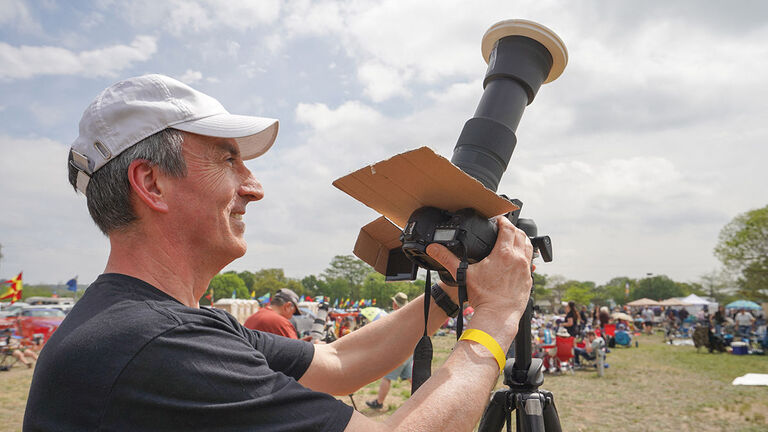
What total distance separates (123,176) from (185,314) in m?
0.49

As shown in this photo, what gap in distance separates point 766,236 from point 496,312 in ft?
164

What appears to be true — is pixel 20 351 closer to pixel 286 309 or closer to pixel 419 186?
pixel 286 309

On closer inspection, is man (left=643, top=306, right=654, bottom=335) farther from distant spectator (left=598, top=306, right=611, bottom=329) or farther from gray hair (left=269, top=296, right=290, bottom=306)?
gray hair (left=269, top=296, right=290, bottom=306)

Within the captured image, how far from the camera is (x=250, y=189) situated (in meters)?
1.57

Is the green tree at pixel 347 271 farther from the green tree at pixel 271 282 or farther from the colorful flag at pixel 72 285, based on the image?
the colorful flag at pixel 72 285

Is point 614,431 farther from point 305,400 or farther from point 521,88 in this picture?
point 305,400

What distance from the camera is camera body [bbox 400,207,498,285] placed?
1444mm

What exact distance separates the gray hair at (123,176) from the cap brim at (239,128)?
63mm

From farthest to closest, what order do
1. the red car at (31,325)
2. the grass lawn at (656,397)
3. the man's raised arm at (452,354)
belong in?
the red car at (31,325) → the grass lawn at (656,397) → the man's raised arm at (452,354)

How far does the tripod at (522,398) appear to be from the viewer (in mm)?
1892

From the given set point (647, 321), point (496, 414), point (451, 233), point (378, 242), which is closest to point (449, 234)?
point (451, 233)

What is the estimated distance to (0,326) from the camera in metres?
14.9

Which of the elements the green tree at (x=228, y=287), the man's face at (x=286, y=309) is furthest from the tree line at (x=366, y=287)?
the man's face at (x=286, y=309)

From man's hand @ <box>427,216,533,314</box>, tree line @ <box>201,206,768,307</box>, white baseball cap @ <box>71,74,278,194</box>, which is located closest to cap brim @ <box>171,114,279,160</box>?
white baseball cap @ <box>71,74,278,194</box>
